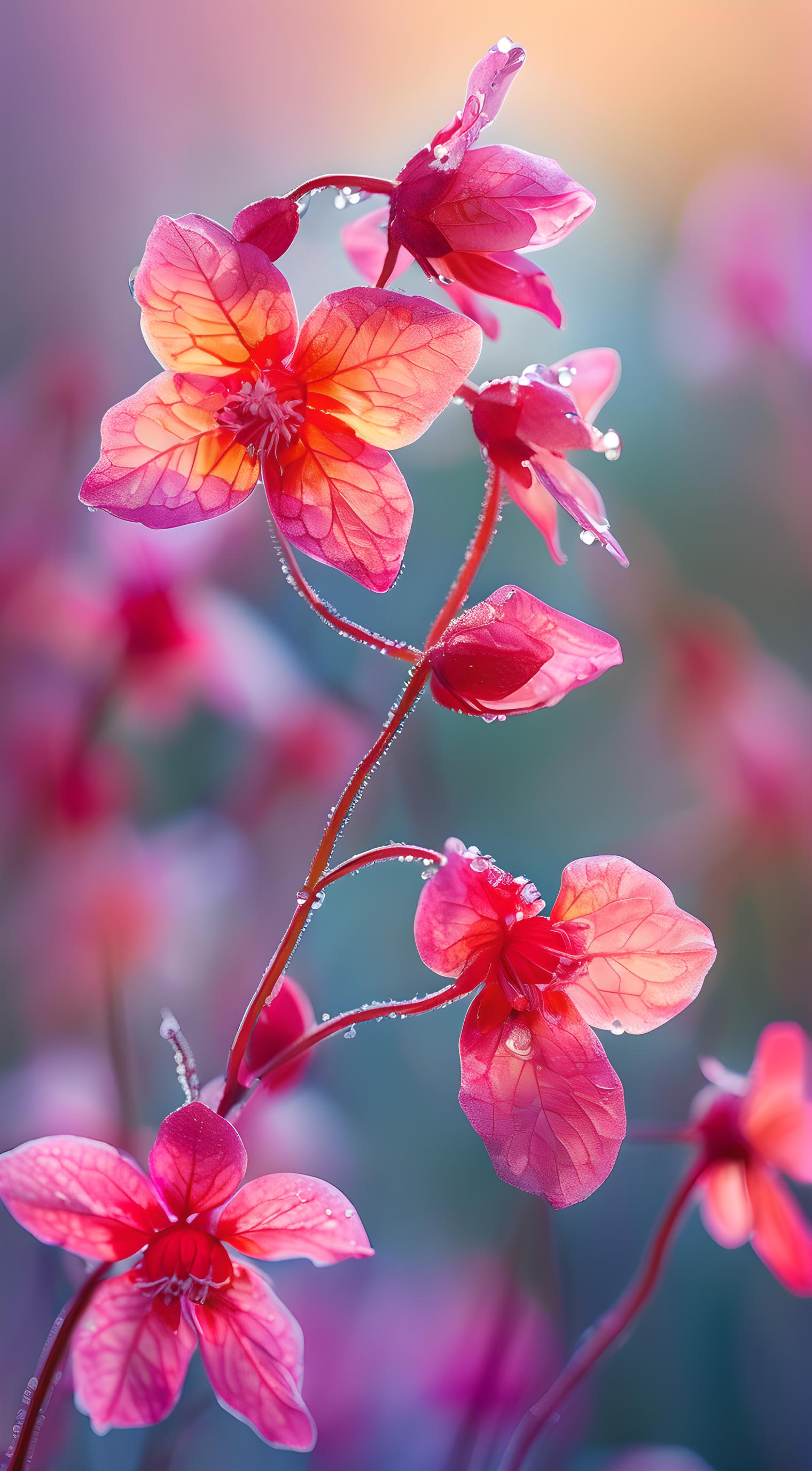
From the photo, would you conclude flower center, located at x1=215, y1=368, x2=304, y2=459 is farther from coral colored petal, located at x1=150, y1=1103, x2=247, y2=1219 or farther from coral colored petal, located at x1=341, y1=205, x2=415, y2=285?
coral colored petal, located at x1=150, y1=1103, x2=247, y2=1219

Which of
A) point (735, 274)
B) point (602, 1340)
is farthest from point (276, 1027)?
point (735, 274)

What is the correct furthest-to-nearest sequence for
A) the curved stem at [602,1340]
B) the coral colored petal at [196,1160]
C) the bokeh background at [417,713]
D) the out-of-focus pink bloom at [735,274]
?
the out-of-focus pink bloom at [735,274] < the bokeh background at [417,713] < the curved stem at [602,1340] < the coral colored petal at [196,1160]

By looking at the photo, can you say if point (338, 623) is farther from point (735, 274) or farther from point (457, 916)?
point (735, 274)

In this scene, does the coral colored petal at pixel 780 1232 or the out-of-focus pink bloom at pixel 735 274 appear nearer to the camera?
the coral colored petal at pixel 780 1232

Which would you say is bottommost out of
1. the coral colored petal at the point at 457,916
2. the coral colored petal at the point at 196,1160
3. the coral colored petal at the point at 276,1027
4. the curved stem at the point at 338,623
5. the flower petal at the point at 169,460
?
the coral colored petal at the point at 196,1160

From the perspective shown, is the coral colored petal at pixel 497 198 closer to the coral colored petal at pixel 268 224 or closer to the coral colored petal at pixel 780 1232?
the coral colored petal at pixel 268 224

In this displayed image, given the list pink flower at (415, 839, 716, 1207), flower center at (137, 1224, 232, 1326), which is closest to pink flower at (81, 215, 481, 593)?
pink flower at (415, 839, 716, 1207)

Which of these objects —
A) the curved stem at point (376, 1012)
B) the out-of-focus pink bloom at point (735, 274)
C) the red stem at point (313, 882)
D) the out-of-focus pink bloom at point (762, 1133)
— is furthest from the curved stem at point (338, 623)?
the out-of-focus pink bloom at point (735, 274)
